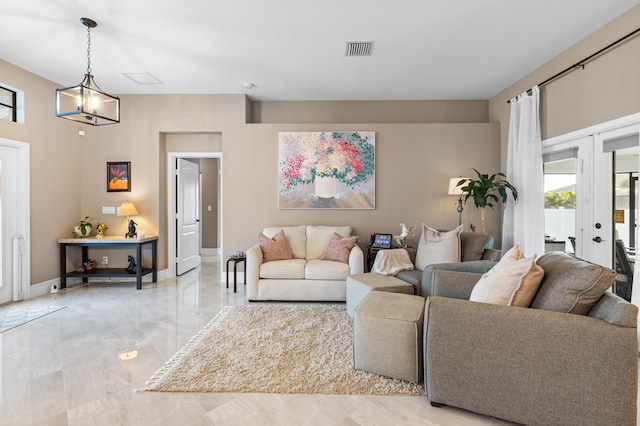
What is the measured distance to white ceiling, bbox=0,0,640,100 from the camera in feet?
8.98

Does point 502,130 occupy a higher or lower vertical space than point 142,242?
higher

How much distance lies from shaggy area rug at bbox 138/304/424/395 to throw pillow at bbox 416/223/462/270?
1113 mm

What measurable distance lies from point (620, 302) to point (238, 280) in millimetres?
4320

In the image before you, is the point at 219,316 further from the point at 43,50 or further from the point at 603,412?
the point at 43,50

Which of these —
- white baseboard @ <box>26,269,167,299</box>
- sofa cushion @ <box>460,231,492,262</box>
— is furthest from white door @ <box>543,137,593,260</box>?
white baseboard @ <box>26,269,167,299</box>

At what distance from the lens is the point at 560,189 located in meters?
3.64

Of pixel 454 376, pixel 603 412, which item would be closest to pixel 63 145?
pixel 454 376

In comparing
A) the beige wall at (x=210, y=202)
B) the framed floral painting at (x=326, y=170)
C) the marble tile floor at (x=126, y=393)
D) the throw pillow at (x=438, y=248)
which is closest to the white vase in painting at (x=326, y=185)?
the framed floral painting at (x=326, y=170)

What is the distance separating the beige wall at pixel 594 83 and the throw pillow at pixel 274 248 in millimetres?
3478

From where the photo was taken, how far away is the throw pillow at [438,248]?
3504 mm

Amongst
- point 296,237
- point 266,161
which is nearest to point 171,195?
point 266,161

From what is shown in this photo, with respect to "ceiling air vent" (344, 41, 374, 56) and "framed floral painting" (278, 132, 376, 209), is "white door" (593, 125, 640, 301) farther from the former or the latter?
"framed floral painting" (278, 132, 376, 209)

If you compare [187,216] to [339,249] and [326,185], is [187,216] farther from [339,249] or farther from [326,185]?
[339,249]

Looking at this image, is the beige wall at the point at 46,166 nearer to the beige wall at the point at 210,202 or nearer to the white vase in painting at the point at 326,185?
the beige wall at the point at 210,202
